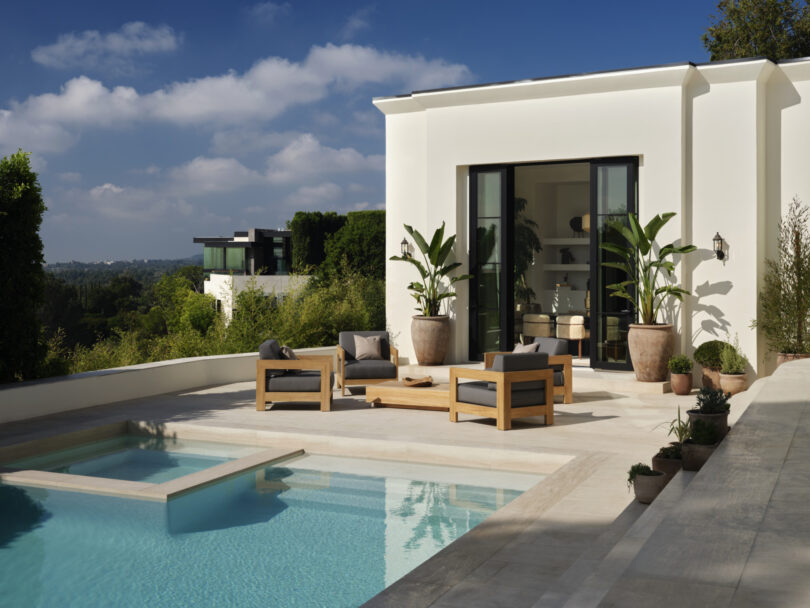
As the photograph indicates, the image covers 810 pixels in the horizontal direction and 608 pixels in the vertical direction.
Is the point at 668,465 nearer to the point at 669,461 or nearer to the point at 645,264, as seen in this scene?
the point at 669,461

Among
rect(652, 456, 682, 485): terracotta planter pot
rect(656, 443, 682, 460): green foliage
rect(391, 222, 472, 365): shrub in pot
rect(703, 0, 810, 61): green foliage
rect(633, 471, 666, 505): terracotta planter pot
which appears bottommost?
rect(633, 471, 666, 505): terracotta planter pot

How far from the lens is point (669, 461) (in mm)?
5098

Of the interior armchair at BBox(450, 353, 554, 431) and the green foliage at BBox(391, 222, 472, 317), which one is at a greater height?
the green foliage at BBox(391, 222, 472, 317)

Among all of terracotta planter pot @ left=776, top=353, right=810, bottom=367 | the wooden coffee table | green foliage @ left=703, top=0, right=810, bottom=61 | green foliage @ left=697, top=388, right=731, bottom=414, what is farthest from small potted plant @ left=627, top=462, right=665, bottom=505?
green foliage @ left=703, top=0, right=810, bottom=61

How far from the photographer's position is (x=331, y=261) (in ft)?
120

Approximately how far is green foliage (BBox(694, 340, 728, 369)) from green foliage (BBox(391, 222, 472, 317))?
3554 mm

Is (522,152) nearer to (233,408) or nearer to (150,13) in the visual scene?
(233,408)

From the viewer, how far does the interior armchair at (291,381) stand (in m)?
8.98

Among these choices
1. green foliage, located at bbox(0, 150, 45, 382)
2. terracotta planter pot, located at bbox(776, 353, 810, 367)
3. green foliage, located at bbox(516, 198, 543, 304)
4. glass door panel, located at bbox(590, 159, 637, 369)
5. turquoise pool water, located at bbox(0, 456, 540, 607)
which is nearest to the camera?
turquoise pool water, located at bbox(0, 456, 540, 607)

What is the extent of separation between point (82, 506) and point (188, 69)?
58336 millimetres

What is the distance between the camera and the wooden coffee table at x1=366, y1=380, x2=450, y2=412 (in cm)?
872

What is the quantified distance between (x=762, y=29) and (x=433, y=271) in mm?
12427

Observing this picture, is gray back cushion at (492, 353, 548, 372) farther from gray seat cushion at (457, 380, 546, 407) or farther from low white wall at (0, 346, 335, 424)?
low white wall at (0, 346, 335, 424)

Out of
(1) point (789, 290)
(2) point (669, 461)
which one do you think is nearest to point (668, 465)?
(2) point (669, 461)
